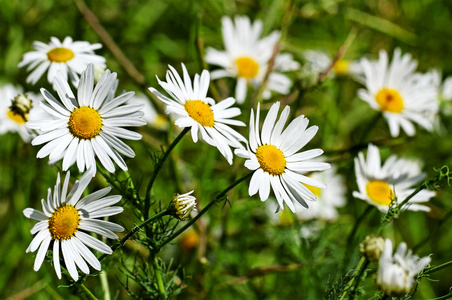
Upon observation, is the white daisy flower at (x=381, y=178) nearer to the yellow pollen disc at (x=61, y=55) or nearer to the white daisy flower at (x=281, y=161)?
the white daisy flower at (x=281, y=161)

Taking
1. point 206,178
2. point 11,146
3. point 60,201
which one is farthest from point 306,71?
point 11,146

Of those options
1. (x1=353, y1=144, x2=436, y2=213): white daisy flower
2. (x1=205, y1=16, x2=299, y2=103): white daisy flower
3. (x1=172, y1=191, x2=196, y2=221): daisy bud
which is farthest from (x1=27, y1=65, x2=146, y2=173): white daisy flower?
(x1=205, y1=16, x2=299, y2=103): white daisy flower

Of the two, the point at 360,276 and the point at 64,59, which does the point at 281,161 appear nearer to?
the point at 360,276

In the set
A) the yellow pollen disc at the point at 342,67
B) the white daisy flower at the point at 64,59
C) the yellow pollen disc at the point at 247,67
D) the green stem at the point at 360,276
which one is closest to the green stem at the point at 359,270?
the green stem at the point at 360,276

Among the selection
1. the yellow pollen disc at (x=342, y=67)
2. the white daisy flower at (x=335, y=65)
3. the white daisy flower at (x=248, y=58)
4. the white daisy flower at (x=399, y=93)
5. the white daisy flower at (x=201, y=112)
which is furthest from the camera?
the yellow pollen disc at (x=342, y=67)

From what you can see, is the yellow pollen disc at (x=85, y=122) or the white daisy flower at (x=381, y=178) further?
the white daisy flower at (x=381, y=178)

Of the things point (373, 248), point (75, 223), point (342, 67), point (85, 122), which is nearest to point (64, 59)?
point (85, 122)
